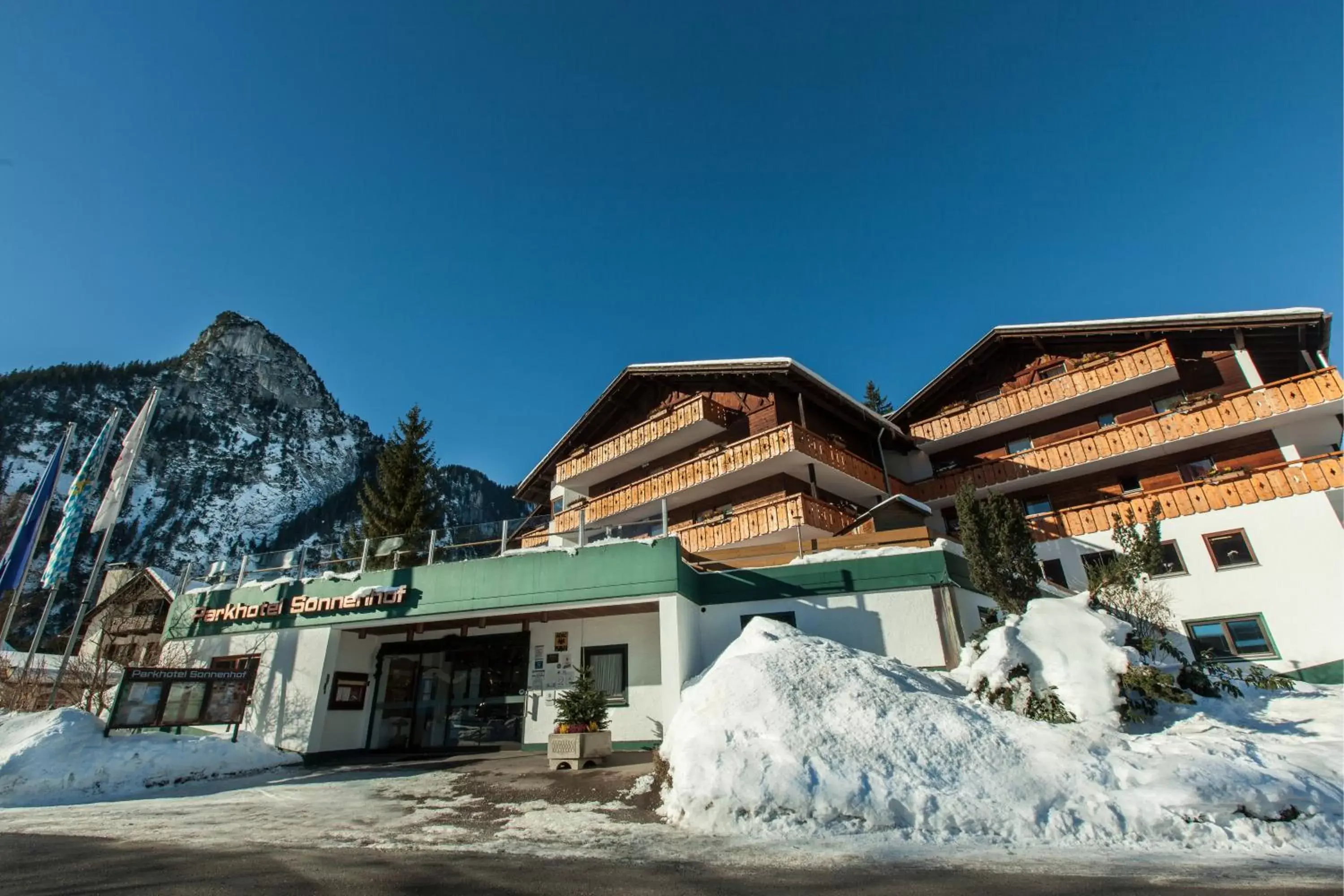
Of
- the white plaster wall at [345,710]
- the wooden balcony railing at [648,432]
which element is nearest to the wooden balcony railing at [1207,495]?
the wooden balcony railing at [648,432]

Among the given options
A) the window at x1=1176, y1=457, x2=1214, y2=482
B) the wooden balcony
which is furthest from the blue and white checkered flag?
the window at x1=1176, y1=457, x2=1214, y2=482

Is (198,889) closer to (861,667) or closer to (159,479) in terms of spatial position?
(861,667)

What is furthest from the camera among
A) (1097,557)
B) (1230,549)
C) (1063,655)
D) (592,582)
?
(1097,557)

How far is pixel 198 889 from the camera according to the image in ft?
16.7

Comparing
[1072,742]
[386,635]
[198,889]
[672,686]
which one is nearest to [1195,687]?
[1072,742]

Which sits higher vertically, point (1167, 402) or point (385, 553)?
point (1167, 402)

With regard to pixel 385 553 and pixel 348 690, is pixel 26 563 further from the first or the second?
pixel 385 553

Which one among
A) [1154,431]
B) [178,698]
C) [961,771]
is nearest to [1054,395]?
[1154,431]

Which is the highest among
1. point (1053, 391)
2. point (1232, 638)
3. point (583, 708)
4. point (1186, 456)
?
point (1053, 391)

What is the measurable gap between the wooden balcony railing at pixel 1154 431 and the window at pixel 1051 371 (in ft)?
10.5

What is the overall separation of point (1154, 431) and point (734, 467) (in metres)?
13.1

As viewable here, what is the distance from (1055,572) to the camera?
798 inches

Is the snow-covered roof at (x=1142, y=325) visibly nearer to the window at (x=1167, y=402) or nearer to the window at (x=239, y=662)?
the window at (x=1167, y=402)

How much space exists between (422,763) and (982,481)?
1982cm
